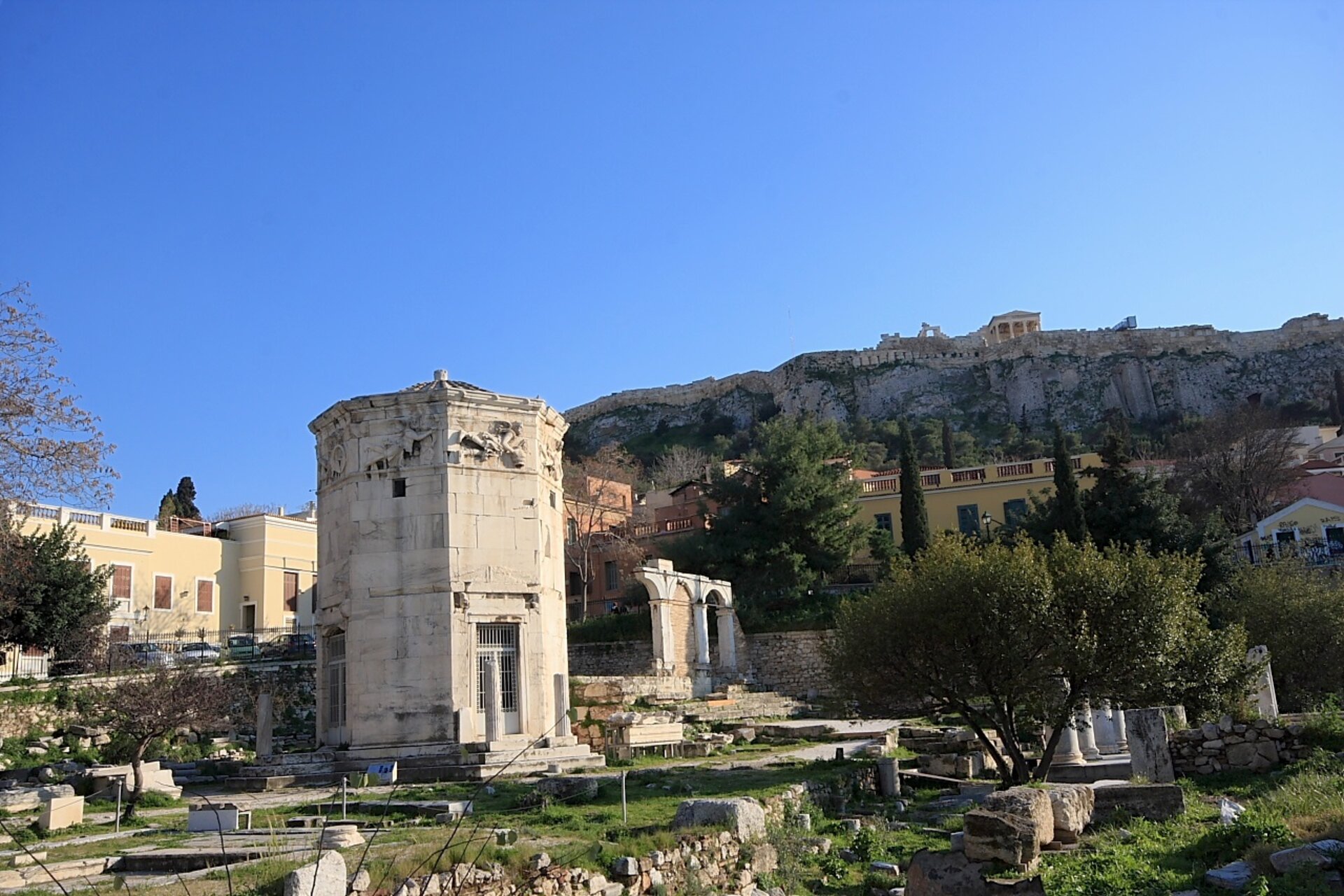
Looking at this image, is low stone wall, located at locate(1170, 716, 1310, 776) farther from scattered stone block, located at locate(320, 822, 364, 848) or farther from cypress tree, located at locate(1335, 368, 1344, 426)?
cypress tree, located at locate(1335, 368, 1344, 426)

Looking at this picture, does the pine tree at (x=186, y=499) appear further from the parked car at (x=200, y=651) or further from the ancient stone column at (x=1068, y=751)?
the ancient stone column at (x=1068, y=751)

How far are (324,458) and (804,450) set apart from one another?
25.7 m

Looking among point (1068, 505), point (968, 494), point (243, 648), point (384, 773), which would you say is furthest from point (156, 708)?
point (968, 494)

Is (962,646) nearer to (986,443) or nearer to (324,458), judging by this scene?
(324,458)

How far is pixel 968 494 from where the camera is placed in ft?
168

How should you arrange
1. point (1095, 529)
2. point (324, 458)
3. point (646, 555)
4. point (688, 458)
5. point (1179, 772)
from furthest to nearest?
point (688, 458) < point (646, 555) < point (1095, 529) < point (324, 458) < point (1179, 772)

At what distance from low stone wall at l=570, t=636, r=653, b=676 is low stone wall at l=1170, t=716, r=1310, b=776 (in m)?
24.0

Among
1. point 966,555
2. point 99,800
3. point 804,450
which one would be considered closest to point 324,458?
point 99,800

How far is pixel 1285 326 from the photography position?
350ft

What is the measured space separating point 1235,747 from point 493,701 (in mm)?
11834

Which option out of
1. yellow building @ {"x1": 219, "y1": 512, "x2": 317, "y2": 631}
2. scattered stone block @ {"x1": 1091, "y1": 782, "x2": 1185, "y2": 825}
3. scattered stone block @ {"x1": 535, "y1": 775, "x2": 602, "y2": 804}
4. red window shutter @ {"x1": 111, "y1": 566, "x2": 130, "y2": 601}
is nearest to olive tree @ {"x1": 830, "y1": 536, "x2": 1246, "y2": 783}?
scattered stone block @ {"x1": 1091, "y1": 782, "x2": 1185, "y2": 825}

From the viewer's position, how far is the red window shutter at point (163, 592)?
3978cm

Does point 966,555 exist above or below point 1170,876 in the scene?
above

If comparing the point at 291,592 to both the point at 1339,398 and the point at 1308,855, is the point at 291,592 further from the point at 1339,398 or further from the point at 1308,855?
the point at 1339,398
